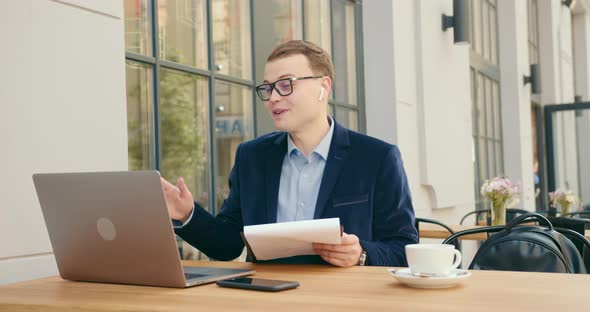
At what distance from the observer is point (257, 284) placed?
1535 mm

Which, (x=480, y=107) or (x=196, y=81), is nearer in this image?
(x=196, y=81)

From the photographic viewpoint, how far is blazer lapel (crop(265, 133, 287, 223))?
232cm

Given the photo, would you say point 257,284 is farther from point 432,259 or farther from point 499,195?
point 499,195

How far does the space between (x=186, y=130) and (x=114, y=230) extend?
162 centimetres

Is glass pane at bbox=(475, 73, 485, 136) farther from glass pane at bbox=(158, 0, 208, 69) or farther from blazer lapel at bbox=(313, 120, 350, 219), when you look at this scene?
blazer lapel at bbox=(313, 120, 350, 219)

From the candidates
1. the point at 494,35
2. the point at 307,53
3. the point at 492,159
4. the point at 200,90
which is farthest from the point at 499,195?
the point at 494,35

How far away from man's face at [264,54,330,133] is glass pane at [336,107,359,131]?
2.66 m

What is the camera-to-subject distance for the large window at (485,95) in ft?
26.6

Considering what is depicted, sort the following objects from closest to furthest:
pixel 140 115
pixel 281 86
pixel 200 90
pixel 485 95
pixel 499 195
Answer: pixel 281 86 < pixel 140 115 < pixel 200 90 < pixel 499 195 < pixel 485 95

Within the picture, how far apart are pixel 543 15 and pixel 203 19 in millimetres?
9961

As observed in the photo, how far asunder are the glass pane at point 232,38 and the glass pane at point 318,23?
0.87 meters

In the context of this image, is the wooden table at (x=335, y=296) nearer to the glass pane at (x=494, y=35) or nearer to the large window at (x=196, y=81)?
the large window at (x=196, y=81)

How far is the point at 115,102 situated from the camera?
238 centimetres

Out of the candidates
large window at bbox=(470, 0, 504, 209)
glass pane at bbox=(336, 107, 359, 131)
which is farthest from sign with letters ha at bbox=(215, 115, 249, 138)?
large window at bbox=(470, 0, 504, 209)
